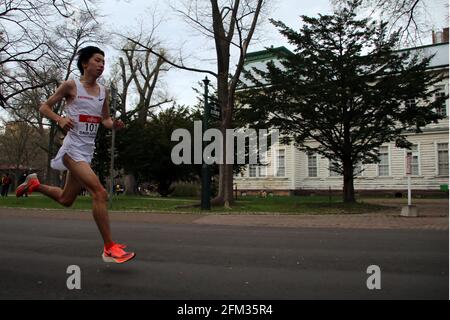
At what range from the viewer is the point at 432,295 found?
12.9 feet

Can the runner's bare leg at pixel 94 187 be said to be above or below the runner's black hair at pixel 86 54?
below

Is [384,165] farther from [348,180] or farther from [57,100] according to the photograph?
[57,100]

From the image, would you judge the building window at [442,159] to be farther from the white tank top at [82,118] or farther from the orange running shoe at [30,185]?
the white tank top at [82,118]

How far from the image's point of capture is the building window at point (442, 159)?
1506 inches

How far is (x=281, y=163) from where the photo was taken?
4738 cm

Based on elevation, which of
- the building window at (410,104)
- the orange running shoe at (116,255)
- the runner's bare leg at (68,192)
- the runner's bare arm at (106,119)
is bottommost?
the orange running shoe at (116,255)

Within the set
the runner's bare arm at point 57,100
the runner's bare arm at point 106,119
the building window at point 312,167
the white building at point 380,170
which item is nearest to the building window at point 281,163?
the white building at point 380,170

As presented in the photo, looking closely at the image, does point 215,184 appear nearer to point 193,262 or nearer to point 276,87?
point 276,87

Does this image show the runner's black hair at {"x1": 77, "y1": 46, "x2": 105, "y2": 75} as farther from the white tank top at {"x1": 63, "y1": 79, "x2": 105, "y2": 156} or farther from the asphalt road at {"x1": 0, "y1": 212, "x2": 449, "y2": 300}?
the asphalt road at {"x1": 0, "y1": 212, "x2": 449, "y2": 300}

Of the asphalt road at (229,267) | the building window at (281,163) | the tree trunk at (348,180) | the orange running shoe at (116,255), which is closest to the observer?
the asphalt road at (229,267)

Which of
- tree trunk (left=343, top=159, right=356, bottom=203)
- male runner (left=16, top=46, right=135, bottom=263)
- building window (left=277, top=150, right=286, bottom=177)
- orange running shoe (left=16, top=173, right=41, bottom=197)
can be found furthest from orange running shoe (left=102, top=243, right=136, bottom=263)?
building window (left=277, top=150, right=286, bottom=177)

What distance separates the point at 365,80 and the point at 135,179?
23.5m

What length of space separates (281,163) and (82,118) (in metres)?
43.0

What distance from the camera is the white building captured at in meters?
38.8
